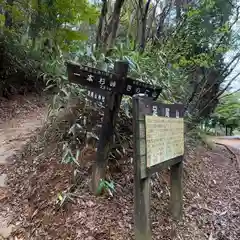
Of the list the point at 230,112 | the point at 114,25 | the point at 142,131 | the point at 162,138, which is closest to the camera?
the point at 142,131

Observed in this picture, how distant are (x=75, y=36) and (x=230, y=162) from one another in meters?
5.08

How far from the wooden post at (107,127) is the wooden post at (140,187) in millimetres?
406

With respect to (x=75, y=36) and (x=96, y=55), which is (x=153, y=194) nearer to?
(x=96, y=55)

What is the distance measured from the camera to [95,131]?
9.02ft

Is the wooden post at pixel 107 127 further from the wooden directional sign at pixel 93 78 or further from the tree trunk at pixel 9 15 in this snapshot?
the tree trunk at pixel 9 15

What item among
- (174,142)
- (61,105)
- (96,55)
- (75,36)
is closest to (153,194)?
(174,142)

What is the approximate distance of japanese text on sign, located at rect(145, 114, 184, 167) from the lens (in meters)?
1.81

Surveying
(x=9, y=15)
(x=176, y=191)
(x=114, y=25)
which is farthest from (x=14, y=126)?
(x=9, y=15)

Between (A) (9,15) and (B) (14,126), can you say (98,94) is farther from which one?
(A) (9,15)

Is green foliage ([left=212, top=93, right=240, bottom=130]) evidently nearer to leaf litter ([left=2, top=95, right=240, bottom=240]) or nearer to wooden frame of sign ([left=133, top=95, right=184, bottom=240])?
leaf litter ([left=2, top=95, right=240, bottom=240])

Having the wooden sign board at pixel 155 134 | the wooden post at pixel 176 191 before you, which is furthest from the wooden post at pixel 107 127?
the wooden post at pixel 176 191

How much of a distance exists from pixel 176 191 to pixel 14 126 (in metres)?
3.15

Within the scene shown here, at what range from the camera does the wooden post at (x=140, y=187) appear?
68.1 inches

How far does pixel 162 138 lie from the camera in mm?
1991
